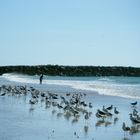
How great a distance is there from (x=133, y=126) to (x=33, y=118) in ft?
14.9

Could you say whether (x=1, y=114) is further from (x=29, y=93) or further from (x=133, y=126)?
(x=29, y=93)

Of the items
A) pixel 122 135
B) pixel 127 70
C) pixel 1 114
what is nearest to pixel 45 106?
pixel 1 114

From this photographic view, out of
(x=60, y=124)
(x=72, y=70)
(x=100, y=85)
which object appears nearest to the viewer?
(x=60, y=124)

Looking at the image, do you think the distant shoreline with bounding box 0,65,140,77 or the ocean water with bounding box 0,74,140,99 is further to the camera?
the distant shoreline with bounding box 0,65,140,77

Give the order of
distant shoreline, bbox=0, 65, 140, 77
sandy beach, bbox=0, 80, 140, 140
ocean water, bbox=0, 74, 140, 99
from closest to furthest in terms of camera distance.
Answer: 1. sandy beach, bbox=0, 80, 140, 140
2. ocean water, bbox=0, 74, 140, 99
3. distant shoreline, bbox=0, 65, 140, 77

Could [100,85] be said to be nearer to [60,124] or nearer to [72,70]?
[60,124]

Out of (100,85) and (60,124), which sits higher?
(100,85)

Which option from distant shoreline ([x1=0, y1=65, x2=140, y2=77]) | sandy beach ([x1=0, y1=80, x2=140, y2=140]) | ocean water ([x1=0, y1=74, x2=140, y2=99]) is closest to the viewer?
sandy beach ([x1=0, y1=80, x2=140, y2=140])

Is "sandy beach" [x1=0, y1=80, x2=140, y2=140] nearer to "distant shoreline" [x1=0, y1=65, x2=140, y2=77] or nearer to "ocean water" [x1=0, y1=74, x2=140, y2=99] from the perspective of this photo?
"ocean water" [x1=0, y1=74, x2=140, y2=99]

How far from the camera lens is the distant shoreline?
144m

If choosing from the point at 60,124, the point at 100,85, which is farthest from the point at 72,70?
the point at 60,124

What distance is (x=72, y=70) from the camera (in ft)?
505

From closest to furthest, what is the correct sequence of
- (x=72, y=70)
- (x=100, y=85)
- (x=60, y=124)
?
(x=60, y=124)
(x=100, y=85)
(x=72, y=70)

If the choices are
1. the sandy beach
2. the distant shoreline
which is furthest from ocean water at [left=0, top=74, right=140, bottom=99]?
the distant shoreline
